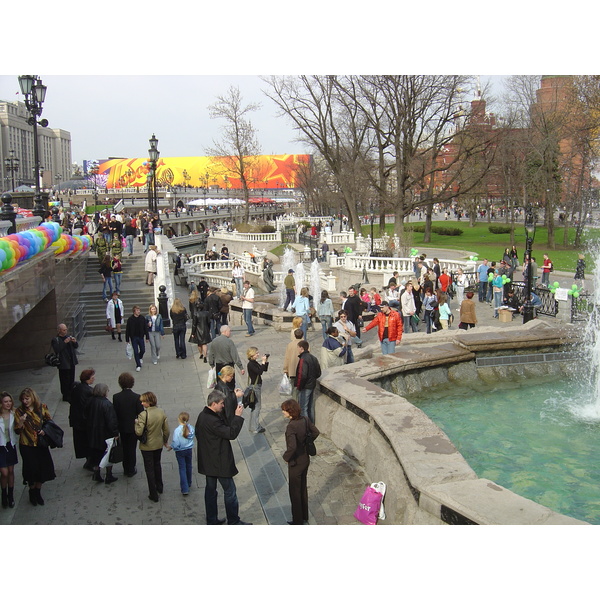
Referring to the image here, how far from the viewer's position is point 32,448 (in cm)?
725

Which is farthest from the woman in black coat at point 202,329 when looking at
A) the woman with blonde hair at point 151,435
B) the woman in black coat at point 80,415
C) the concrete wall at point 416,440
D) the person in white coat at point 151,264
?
the person in white coat at point 151,264

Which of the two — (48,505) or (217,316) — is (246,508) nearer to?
(48,505)

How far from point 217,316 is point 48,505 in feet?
27.6

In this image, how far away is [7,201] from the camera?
38.6ft

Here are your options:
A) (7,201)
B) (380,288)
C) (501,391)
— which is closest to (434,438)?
(501,391)

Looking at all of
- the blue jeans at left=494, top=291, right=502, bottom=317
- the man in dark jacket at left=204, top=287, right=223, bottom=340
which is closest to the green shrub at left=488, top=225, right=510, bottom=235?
the blue jeans at left=494, top=291, right=502, bottom=317

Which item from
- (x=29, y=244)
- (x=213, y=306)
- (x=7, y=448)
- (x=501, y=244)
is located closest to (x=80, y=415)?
(x=7, y=448)

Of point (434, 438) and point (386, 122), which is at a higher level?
point (386, 122)

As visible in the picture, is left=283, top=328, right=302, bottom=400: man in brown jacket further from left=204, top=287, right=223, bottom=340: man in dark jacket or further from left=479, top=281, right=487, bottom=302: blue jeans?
left=479, top=281, right=487, bottom=302: blue jeans

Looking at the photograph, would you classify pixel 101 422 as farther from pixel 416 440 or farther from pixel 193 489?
pixel 416 440

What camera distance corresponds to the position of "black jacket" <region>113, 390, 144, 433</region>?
25.1 ft

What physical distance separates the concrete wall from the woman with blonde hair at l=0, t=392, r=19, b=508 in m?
3.97

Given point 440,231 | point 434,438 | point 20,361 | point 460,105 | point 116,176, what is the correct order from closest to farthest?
point 434,438 < point 20,361 < point 460,105 < point 440,231 < point 116,176

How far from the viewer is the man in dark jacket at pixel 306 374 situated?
8.54 m
